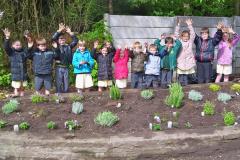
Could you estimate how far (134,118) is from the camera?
22.4 ft

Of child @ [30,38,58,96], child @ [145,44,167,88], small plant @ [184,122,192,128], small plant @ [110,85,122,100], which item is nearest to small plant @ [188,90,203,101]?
small plant @ [184,122,192,128]

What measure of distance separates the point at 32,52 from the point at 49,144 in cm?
301

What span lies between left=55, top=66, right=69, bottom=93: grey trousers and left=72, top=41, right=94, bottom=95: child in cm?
21

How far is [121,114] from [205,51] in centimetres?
318

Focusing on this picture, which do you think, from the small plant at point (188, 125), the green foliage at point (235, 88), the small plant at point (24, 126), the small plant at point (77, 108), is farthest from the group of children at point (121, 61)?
the small plant at point (188, 125)

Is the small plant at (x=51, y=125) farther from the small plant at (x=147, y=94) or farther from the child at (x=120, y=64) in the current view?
the child at (x=120, y=64)

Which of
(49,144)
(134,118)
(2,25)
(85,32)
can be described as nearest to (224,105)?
(134,118)

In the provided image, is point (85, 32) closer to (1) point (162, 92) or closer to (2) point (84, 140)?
(1) point (162, 92)

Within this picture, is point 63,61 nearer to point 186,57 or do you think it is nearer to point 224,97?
point 186,57

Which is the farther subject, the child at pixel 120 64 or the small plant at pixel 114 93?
the child at pixel 120 64

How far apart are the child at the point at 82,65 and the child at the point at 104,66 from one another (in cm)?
17

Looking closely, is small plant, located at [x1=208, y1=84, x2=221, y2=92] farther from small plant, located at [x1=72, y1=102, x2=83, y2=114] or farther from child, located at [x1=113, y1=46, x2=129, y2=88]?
small plant, located at [x1=72, y1=102, x2=83, y2=114]

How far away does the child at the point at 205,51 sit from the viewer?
9.33 metres

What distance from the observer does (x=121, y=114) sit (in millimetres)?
7008
